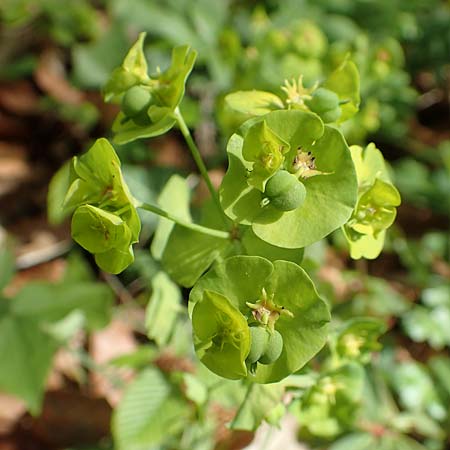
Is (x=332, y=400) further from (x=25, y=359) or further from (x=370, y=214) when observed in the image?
(x=25, y=359)

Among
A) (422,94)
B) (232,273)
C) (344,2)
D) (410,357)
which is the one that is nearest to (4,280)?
(232,273)

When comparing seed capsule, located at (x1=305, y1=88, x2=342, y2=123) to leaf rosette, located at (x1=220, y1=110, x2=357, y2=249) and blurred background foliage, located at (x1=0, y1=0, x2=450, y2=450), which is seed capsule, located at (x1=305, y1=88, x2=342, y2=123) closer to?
leaf rosette, located at (x1=220, y1=110, x2=357, y2=249)

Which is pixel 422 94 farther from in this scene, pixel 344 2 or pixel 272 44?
pixel 272 44

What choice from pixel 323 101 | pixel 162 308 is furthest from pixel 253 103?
pixel 162 308

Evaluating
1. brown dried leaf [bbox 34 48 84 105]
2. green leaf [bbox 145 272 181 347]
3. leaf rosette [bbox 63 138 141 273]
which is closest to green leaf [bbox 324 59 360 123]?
leaf rosette [bbox 63 138 141 273]

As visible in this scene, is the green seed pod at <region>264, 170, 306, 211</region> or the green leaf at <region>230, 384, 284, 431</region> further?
the green leaf at <region>230, 384, 284, 431</region>

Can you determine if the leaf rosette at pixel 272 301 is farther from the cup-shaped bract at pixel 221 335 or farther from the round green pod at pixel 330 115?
the round green pod at pixel 330 115
